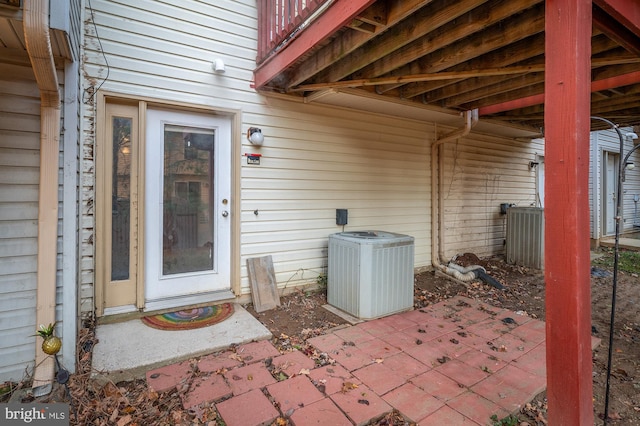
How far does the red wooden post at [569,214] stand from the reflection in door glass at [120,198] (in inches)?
127

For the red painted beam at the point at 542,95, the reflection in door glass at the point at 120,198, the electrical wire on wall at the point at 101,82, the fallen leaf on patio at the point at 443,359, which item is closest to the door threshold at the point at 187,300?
the reflection in door glass at the point at 120,198

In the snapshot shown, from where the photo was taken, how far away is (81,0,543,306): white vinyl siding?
9.27 feet

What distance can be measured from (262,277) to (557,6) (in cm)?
315

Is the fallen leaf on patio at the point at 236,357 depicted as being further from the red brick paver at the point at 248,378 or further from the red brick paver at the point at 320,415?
the red brick paver at the point at 320,415

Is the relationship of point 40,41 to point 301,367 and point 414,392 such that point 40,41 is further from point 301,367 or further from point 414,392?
point 414,392

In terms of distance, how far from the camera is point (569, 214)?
141 centimetres

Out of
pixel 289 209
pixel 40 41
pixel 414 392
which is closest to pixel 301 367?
pixel 414 392

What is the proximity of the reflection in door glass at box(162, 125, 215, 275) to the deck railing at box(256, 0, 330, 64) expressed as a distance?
1.09m

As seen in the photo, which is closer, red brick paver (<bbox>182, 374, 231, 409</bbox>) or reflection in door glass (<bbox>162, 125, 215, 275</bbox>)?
red brick paver (<bbox>182, 374, 231, 409</bbox>)

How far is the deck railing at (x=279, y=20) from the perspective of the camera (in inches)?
102

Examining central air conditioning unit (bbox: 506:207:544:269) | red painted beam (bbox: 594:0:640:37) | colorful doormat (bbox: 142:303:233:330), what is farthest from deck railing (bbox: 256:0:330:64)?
central air conditioning unit (bbox: 506:207:544:269)

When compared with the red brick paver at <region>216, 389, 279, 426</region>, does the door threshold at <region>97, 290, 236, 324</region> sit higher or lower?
higher

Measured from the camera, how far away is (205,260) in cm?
336

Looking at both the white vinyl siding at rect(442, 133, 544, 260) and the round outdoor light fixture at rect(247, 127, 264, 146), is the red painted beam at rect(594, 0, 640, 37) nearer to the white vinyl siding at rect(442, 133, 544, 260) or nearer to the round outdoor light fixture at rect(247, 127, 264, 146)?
the round outdoor light fixture at rect(247, 127, 264, 146)
